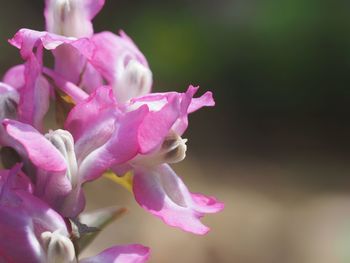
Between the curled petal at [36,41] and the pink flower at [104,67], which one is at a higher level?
the curled petal at [36,41]

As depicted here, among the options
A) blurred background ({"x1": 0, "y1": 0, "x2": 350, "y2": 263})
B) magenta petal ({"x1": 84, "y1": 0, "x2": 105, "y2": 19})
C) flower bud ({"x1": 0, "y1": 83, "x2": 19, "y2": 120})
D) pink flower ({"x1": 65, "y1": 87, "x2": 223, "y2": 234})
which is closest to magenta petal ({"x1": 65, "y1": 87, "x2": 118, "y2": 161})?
pink flower ({"x1": 65, "y1": 87, "x2": 223, "y2": 234})

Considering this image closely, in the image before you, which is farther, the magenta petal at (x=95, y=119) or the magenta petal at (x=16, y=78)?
the magenta petal at (x=16, y=78)

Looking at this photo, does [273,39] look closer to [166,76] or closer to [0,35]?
[166,76]

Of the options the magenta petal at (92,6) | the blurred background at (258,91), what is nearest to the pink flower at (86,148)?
the magenta petal at (92,6)

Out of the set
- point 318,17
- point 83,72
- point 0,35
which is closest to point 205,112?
point 318,17

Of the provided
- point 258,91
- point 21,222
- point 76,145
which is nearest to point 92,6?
point 76,145

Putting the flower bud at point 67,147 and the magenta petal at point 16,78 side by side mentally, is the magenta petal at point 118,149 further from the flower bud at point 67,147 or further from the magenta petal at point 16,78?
the magenta petal at point 16,78

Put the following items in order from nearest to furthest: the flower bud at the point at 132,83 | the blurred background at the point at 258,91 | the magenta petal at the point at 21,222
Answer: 1. the magenta petal at the point at 21,222
2. the flower bud at the point at 132,83
3. the blurred background at the point at 258,91

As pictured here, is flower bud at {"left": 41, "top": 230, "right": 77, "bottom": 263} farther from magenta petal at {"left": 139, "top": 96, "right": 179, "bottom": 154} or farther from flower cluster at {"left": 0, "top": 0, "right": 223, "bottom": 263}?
magenta petal at {"left": 139, "top": 96, "right": 179, "bottom": 154}

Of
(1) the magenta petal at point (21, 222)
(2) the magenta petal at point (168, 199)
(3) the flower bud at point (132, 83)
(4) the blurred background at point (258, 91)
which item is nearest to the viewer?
(1) the magenta petal at point (21, 222)
